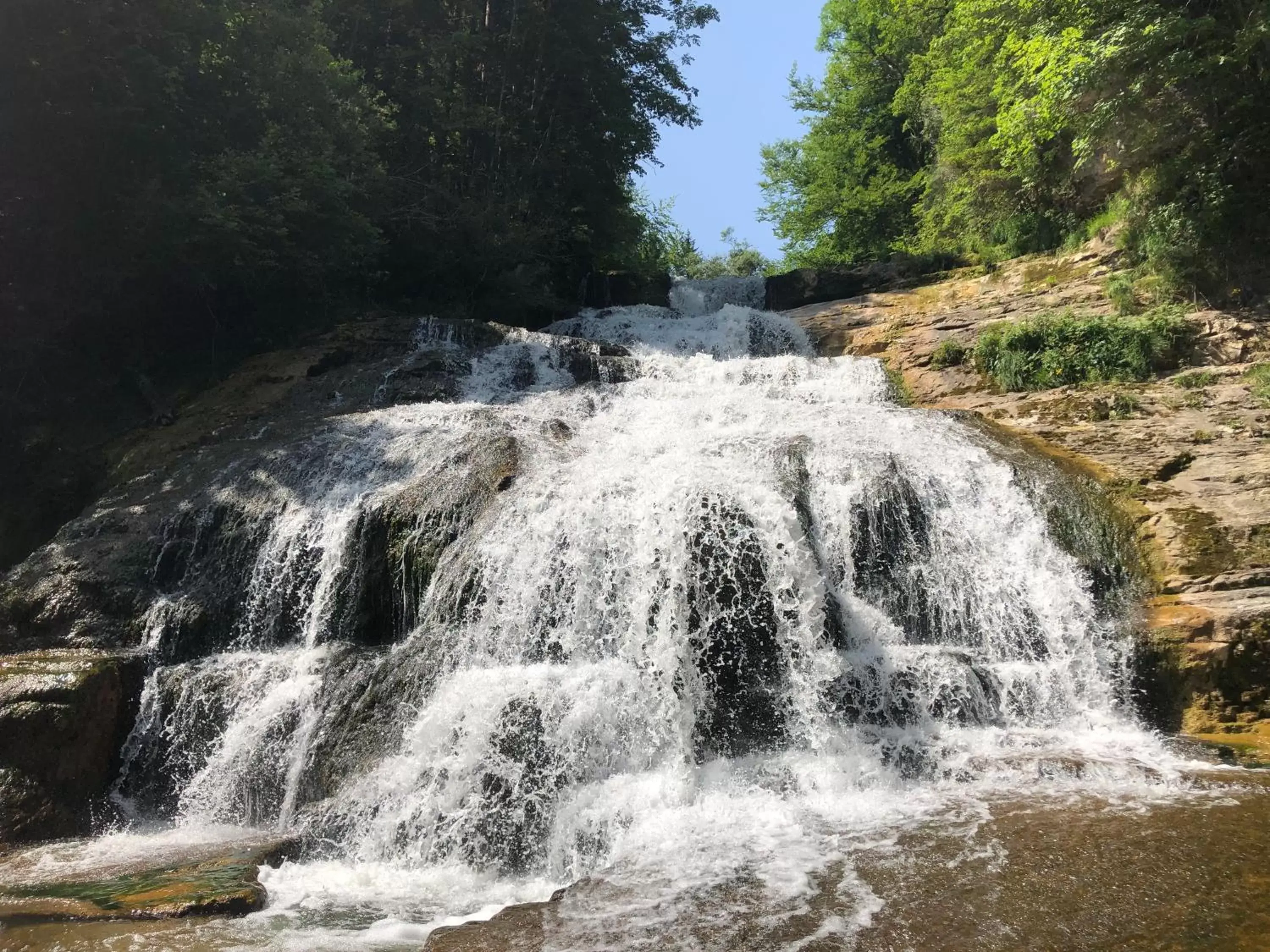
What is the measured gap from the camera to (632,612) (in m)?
7.73

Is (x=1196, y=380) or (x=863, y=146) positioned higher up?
(x=863, y=146)

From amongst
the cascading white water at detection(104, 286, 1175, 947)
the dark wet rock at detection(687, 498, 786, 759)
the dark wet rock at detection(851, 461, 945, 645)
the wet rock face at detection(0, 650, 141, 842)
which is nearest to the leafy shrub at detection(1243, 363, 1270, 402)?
the cascading white water at detection(104, 286, 1175, 947)

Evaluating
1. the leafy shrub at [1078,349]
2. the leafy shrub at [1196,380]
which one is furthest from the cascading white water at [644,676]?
the leafy shrub at [1196,380]

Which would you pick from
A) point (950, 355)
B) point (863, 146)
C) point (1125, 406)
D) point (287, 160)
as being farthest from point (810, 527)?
point (863, 146)

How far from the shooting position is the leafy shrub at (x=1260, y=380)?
927cm

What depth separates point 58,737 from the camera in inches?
296

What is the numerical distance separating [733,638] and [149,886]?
4.72 meters

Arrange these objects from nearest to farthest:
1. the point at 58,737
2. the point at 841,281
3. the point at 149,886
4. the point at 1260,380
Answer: the point at 149,886
the point at 58,737
the point at 1260,380
the point at 841,281

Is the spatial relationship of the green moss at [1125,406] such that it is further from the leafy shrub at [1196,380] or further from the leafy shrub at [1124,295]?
the leafy shrub at [1124,295]

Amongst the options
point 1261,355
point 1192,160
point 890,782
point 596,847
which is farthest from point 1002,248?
point 596,847

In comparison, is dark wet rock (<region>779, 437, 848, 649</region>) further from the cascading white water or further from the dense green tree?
the dense green tree

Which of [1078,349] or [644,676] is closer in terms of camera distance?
[644,676]

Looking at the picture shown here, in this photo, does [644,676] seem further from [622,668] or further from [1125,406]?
[1125,406]

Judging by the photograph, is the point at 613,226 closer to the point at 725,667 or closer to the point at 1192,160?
the point at 1192,160
